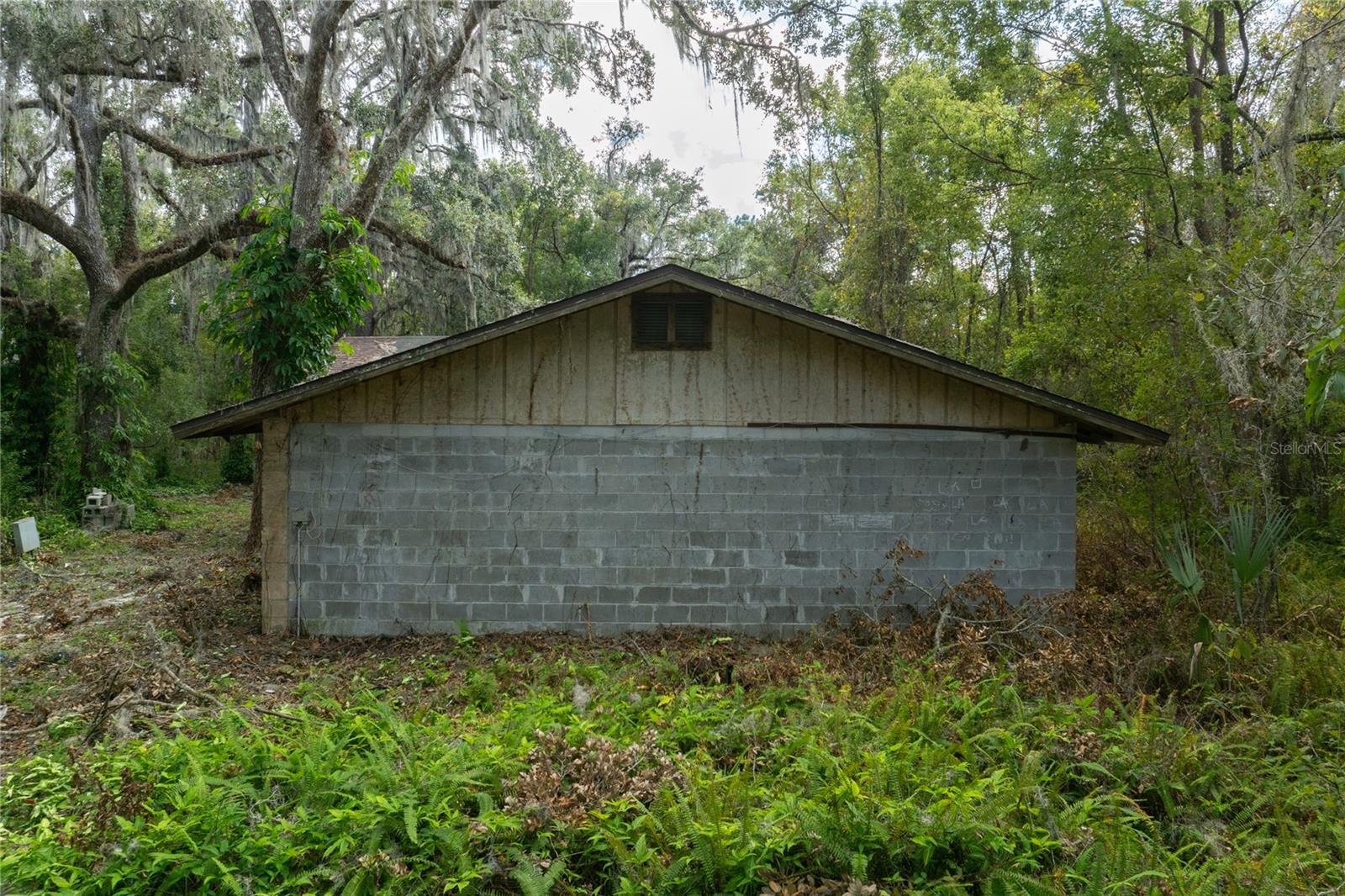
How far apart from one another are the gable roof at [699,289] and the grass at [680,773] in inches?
83.5

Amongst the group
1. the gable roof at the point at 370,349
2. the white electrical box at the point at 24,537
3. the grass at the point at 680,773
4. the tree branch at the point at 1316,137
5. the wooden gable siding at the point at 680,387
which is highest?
the tree branch at the point at 1316,137

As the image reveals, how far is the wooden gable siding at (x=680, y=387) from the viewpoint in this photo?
8.32m

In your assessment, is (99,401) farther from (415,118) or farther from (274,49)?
(415,118)

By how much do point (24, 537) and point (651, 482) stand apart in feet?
34.2

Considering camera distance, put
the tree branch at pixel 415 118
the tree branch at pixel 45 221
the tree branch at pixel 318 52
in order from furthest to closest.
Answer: the tree branch at pixel 45 221 → the tree branch at pixel 415 118 → the tree branch at pixel 318 52

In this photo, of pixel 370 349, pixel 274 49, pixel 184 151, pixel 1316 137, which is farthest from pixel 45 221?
pixel 1316 137

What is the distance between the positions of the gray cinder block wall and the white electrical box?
7.16 metres

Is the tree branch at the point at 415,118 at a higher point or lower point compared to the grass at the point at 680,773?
higher

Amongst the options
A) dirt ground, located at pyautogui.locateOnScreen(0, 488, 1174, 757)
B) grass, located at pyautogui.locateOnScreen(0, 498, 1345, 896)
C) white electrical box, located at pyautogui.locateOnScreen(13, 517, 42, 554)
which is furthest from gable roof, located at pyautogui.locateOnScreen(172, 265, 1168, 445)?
white electrical box, located at pyautogui.locateOnScreen(13, 517, 42, 554)

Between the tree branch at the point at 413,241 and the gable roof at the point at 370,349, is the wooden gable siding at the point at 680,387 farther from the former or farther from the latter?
the tree branch at the point at 413,241

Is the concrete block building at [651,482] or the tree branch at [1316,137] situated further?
the tree branch at [1316,137]

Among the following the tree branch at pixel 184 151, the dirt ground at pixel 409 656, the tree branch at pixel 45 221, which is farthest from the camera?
the tree branch at pixel 184 151

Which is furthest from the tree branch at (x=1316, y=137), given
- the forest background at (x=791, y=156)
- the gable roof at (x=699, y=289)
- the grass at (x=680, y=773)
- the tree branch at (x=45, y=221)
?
the tree branch at (x=45, y=221)

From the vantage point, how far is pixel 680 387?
8367 millimetres
